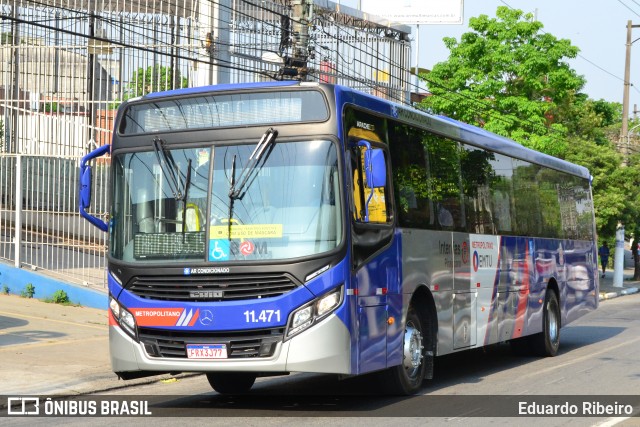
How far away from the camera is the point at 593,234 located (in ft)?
69.4

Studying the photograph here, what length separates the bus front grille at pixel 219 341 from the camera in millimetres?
9656

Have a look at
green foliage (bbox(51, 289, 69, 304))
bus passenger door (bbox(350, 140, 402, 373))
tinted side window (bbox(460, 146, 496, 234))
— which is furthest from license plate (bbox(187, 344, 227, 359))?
green foliage (bbox(51, 289, 69, 304))

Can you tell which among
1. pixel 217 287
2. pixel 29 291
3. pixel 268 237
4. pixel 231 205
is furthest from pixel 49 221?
pixel 268 237

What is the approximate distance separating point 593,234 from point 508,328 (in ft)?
22.2

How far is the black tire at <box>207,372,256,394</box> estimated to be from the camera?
38.8 ft

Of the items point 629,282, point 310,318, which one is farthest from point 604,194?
point 310,318

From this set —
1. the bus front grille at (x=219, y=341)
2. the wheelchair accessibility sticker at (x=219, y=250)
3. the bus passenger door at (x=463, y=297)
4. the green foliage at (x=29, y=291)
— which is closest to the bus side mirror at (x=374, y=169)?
the wheelchair accessibility sticker at (x=219, y=250)

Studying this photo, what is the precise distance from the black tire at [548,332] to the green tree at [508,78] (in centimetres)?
1916

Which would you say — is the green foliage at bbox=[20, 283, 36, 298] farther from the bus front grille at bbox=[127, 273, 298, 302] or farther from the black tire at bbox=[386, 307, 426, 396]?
the bus front grille at bbox=[127, 273, 298, 302]

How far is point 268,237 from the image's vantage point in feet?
32.0

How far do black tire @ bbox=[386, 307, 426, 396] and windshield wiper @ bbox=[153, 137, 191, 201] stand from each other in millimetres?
2913

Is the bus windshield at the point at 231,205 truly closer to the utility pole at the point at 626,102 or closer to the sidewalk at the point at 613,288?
the sidewalk at the point at 613,288

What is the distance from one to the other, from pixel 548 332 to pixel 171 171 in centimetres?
889

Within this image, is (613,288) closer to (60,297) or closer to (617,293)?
(617,293)
